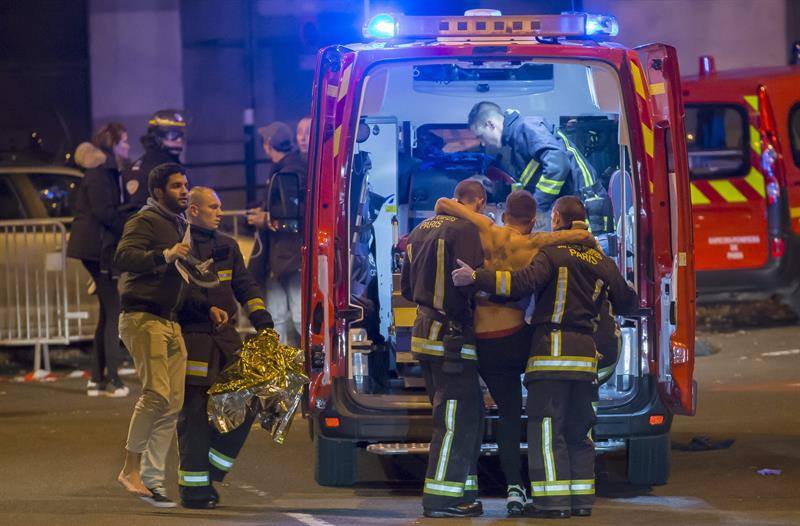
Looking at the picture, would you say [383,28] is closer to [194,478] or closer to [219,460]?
[219,460]

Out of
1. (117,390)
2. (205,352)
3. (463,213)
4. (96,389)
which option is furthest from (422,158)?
(96,389)

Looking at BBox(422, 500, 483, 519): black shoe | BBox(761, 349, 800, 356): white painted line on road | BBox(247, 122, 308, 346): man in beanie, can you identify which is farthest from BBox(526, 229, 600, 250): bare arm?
BBox(761, 349, 800, 356): white painted line on road

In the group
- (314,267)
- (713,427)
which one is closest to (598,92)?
(314,267)

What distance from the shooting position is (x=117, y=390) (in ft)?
34.6

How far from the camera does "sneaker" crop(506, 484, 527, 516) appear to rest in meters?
→ 6.77

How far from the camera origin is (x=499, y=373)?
22.4 ft

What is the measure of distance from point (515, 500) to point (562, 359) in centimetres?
68

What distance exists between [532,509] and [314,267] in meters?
1.45

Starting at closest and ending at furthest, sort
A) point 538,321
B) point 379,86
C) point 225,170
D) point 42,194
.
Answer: point 538,321 < point 379,86 < point 42,194 < point 225,170

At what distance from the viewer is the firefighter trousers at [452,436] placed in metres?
6.71

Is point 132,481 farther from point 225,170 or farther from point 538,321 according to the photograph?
point 225,170

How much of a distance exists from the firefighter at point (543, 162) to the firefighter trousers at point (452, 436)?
162 cm

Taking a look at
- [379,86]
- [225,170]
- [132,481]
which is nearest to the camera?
[132,481]

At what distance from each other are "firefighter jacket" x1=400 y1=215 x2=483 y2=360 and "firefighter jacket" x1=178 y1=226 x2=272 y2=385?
0.81 m
